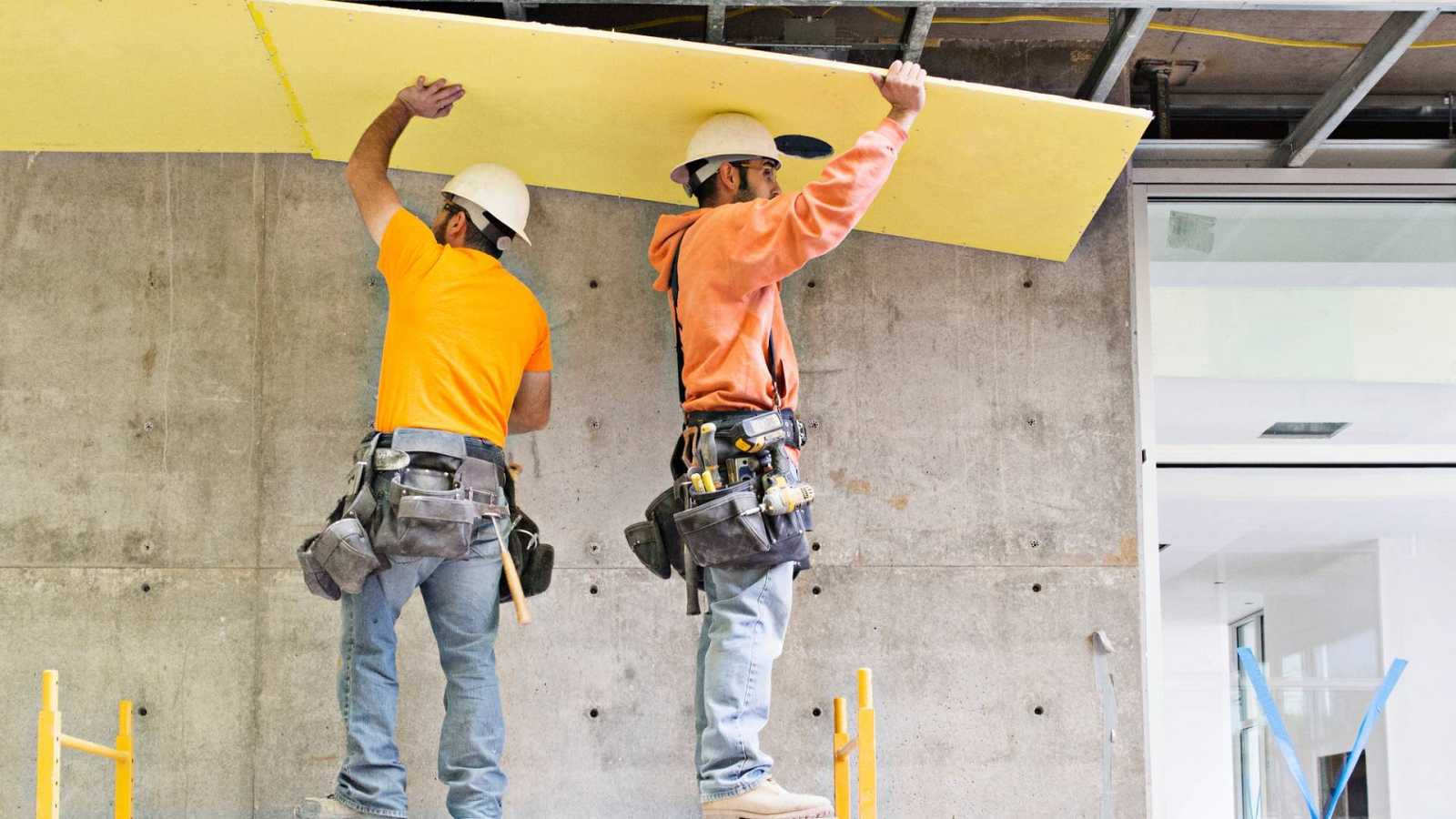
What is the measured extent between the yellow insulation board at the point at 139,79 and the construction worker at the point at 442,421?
0.48 meters

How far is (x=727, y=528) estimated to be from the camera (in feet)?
12.2

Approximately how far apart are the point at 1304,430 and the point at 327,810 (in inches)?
137

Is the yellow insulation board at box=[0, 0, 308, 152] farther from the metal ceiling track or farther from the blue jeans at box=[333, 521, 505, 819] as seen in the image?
the blue jeans at box=[333, 521, 505, 819]

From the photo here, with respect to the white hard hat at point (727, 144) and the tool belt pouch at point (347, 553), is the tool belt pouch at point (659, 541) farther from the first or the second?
the white hard hat at point (727, 144)

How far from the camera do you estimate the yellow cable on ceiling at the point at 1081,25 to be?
507 cm

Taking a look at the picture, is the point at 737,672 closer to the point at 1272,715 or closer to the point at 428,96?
A: the point at 428,96

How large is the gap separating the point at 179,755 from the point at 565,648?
120 centimetres

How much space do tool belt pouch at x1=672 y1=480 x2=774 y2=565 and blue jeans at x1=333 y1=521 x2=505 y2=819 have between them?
23.8 inches

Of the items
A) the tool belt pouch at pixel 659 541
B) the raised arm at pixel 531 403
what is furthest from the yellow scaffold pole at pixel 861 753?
the raised arm at pixel 531 403

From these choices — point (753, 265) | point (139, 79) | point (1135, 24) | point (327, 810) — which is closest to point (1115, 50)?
point (1135, 24)

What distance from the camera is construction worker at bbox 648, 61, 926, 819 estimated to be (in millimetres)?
3666

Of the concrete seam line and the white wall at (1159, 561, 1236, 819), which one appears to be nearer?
the concrete seam line

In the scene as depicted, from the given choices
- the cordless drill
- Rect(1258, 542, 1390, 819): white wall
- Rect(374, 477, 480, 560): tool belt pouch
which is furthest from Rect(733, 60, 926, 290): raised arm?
Rect(1258, 542, 1390, 819): white wall

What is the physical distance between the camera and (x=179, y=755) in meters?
4.70
